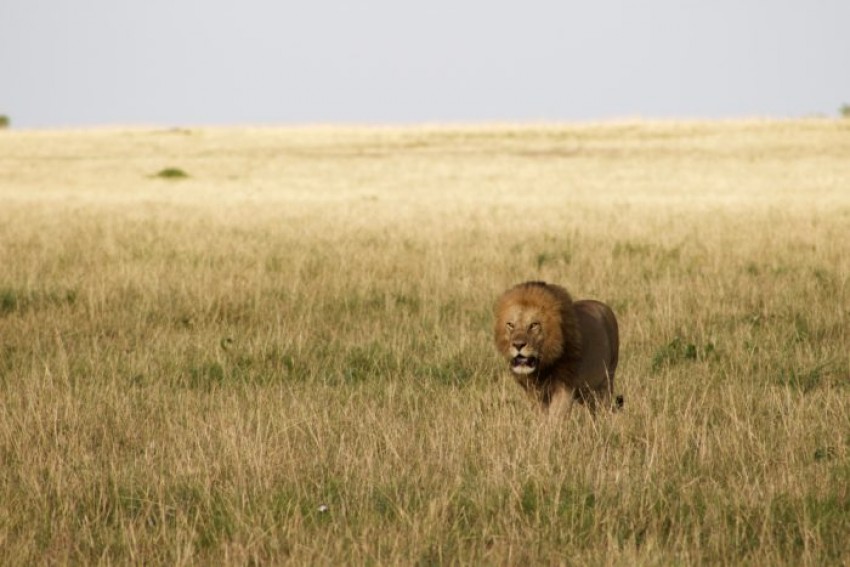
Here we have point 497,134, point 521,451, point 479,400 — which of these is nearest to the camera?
point 521,451

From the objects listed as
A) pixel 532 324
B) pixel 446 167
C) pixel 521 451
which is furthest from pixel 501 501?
pixel 446 167

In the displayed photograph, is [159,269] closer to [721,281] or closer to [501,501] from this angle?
[721,281]

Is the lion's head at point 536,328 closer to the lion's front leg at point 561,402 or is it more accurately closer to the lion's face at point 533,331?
the lion's face at point 533,331

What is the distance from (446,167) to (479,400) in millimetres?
36020

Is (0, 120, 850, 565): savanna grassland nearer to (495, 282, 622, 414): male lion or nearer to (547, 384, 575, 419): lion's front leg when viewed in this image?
(547, 384, 575, 419): lion's front leg

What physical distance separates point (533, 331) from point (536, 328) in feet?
0.07

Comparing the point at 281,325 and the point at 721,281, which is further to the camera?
the point at 721,281

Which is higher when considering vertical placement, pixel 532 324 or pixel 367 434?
pixel 532 324

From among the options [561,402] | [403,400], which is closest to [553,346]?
[561,402]

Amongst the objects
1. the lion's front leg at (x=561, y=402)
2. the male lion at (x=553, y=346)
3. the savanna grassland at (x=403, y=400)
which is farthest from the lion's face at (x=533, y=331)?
the savanna grassland at (x=403, y=400)

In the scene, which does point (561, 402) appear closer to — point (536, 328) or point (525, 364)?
point (525, 364)

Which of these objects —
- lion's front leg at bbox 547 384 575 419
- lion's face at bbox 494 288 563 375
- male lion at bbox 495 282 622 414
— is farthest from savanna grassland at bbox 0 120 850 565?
Answer: lion's face at bbox 494 288 563 375

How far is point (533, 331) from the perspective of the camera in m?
5.70

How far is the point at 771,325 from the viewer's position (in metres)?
9.43
